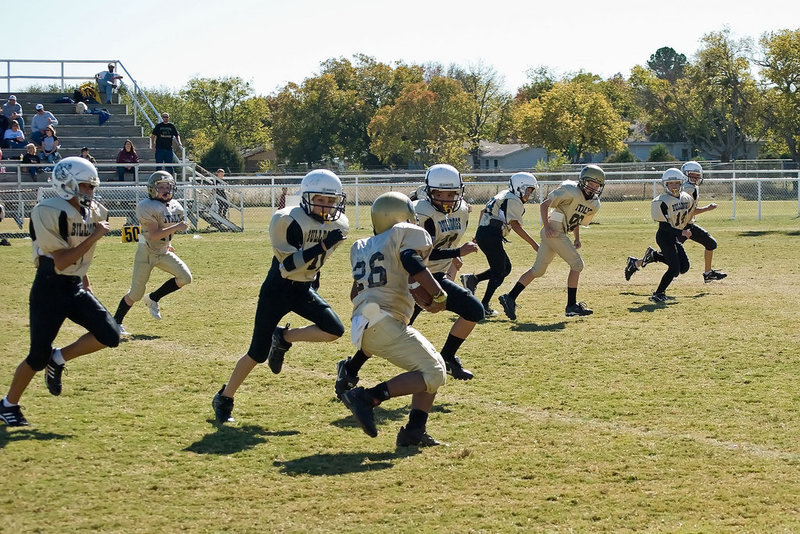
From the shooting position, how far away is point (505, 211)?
1209 centimetres

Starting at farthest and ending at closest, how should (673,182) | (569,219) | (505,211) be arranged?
1. (673,182)
2. (505,211)
3. (569,219)

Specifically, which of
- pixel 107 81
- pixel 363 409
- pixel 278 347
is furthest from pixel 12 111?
pixel 363 409

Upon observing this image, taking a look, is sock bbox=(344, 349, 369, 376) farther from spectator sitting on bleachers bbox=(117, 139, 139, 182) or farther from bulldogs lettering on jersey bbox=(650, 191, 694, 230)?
spectator sitting on bleachers bbox=(117, 139, 139, 182)

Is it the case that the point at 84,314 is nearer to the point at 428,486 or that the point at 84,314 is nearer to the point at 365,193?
the point at 428,486

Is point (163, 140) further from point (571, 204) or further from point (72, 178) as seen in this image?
point (72, 178)

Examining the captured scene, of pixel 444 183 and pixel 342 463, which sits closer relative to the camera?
pixel 342 463

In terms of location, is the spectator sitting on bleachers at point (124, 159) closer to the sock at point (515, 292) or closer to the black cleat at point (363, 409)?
the sock at point (515, 292)

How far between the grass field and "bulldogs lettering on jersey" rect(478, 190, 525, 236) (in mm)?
1258

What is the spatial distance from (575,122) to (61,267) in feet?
175

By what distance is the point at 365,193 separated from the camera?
120 ft

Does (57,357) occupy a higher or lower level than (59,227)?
lower

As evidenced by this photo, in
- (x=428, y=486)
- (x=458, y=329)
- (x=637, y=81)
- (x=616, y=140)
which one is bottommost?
(x=428, y=486)

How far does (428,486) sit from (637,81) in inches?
2875

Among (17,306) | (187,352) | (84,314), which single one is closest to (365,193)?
(17,306)
